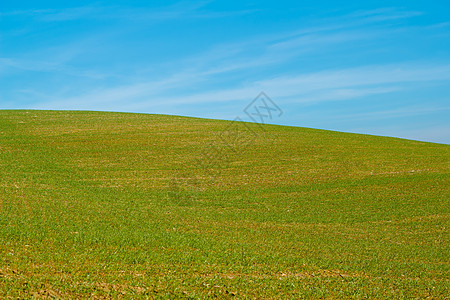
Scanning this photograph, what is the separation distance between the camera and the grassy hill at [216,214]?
1188cm

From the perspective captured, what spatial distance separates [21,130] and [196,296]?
4112 cm

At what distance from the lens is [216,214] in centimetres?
2256

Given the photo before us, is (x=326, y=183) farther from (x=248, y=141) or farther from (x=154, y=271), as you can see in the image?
(x=154, y=271)

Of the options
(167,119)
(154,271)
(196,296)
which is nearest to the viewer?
(196,296)

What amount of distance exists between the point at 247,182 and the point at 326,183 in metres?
6.17

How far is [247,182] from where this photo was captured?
30719mm

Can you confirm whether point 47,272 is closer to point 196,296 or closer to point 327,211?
point 196,296

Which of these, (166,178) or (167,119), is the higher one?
(167,119)

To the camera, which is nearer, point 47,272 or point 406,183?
point 47,272

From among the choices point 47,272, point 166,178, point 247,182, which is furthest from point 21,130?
point 47,272

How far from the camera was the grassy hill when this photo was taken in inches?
468

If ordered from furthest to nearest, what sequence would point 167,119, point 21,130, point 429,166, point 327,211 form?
point 167,119
point 21,130
point 429,166
point 327,211

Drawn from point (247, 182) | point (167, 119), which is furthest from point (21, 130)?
point (247, 182)

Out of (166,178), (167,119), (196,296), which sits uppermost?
(167,119)
